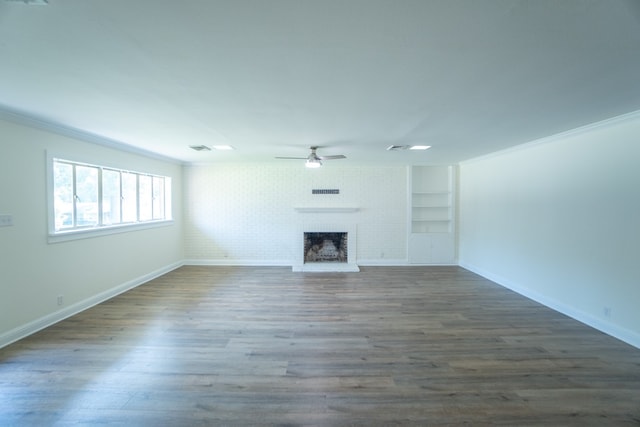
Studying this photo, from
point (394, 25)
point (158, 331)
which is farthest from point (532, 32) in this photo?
point (158, 331)

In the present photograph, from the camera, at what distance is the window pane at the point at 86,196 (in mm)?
3719

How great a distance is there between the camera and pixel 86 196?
151 inches

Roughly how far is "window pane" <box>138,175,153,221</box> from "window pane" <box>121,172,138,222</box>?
0.12 metres

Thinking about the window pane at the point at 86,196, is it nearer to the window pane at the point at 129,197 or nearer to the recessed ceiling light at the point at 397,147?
the window pane at the point at 129,197

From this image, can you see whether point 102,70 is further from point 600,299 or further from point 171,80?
point 600,299

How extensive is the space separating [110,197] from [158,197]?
4.58 ft

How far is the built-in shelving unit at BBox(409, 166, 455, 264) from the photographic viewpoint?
256 inches

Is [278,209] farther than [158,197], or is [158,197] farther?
[278,209]

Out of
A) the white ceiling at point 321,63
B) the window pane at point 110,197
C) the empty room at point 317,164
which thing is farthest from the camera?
the window pane at point 110,197

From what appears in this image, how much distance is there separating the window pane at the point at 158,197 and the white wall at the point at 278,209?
2.22 feet

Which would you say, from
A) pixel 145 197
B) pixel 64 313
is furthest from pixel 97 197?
pixel 64 313

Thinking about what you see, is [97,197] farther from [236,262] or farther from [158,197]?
[236,262]

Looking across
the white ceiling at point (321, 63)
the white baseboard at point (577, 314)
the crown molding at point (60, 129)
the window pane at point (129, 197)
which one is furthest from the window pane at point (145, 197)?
the white baseboard at point (577, 314)

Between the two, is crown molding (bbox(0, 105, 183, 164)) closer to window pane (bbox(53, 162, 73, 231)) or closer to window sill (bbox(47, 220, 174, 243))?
window pane (bbox(53, 162, 73, 231))
